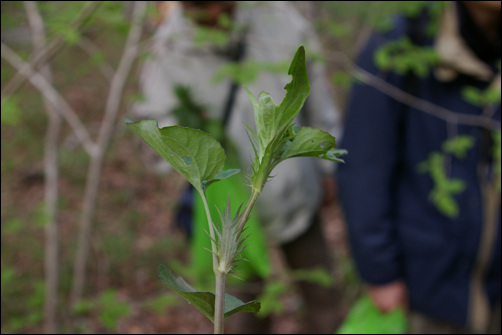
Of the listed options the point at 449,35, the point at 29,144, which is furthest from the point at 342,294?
the point at 29,144

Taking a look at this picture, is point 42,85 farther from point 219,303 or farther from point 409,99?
point 219,303

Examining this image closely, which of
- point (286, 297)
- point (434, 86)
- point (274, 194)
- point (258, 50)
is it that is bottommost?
point (286, 297)

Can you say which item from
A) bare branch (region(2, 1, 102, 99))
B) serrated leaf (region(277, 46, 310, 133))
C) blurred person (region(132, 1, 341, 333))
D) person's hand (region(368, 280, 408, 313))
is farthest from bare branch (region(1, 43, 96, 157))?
person's hand (region(368, 280, 408, 313))

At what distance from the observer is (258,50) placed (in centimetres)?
229

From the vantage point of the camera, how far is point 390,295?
202cm

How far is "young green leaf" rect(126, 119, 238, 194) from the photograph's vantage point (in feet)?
1.52

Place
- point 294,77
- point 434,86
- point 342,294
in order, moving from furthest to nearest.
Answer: point 342,294, point 434,86, point 294,77

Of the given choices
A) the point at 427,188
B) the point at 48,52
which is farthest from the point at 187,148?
the point at 427,188

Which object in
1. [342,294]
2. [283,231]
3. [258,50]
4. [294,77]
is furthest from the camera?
[342,294]

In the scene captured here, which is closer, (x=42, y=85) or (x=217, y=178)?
(x=217, y=178)

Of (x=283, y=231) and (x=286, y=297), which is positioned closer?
(x=283, y=231)

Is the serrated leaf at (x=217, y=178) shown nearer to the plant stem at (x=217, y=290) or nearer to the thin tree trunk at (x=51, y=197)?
the plant stem at (x=217, y=290)

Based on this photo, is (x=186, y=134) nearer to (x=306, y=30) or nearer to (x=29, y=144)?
(x=306, y=30)

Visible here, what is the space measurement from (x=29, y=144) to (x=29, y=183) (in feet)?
3.41
